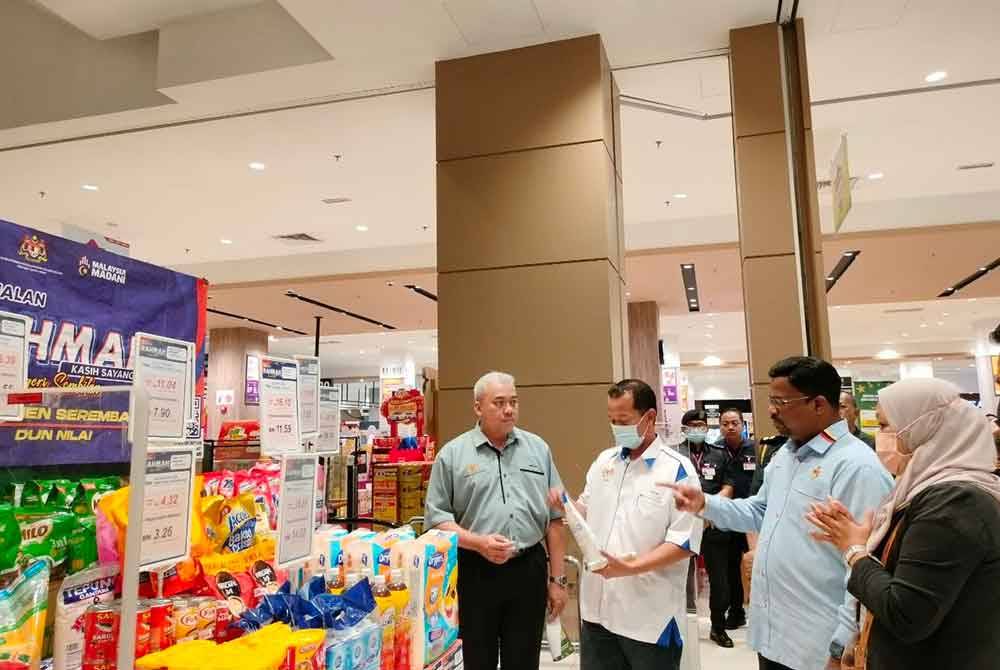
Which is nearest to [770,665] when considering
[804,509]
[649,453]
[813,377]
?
[804,509]

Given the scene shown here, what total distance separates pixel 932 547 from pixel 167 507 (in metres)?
1.55

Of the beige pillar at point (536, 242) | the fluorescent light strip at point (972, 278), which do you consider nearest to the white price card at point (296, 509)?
the beige pillar at point (536, 242)

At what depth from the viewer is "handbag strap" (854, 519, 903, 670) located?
1727 millimetres

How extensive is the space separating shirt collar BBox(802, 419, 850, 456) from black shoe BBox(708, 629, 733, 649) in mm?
2987

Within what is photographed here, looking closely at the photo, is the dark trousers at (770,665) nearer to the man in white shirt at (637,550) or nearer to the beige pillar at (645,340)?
the man in white shirt at (637,550)

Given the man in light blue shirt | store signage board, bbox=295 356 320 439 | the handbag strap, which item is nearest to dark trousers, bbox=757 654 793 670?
the man in light blue shirt

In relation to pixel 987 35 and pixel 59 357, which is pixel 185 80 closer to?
pixel 59 357

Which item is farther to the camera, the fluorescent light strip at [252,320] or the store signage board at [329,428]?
the fluorescent light strip at [252,320]

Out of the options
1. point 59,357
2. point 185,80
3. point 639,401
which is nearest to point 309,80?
point 185,80

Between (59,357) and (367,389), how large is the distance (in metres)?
29.9

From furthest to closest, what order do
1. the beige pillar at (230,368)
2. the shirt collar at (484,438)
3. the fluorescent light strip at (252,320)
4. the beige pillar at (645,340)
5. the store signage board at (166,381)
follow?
the beige pillar at (230,368) < the fluorescent light strip at (252,320) < the beige pillar at (645,340) < the shirt collar at (484,438) < the store signage board at (166,381)

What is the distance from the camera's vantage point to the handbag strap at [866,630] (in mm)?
1727

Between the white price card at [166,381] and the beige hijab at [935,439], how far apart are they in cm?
160

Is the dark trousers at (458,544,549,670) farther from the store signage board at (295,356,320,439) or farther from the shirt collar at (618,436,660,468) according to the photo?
the store signage board at (295,356,320,439)
